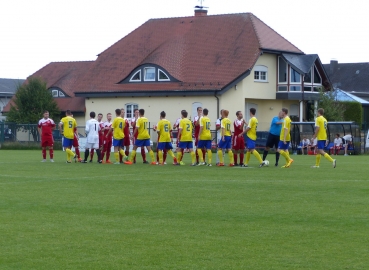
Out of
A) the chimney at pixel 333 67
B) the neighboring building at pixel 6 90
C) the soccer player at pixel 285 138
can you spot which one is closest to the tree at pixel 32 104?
the neighboring building at pixel 6 90

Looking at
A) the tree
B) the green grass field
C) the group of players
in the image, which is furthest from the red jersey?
the tree

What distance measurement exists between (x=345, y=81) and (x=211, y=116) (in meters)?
49.5

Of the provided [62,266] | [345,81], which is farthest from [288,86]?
→ [62,266]

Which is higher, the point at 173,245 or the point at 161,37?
the point at 161,37

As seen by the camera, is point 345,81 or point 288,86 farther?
point 345,81

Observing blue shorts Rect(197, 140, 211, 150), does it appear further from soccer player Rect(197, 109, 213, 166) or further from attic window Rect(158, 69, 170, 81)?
attic window Rect(158, 69, 170, 81)

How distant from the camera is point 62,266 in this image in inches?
344

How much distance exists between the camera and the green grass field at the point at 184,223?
9133 mm

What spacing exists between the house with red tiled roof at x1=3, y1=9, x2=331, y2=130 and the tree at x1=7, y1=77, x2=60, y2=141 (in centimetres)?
151

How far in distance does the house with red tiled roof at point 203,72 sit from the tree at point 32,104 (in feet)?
4.95

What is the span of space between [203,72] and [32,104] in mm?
14855

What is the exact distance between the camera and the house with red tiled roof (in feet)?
179

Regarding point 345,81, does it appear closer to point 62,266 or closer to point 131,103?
point 131,103

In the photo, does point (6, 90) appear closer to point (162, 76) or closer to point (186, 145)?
point (162, 76)
